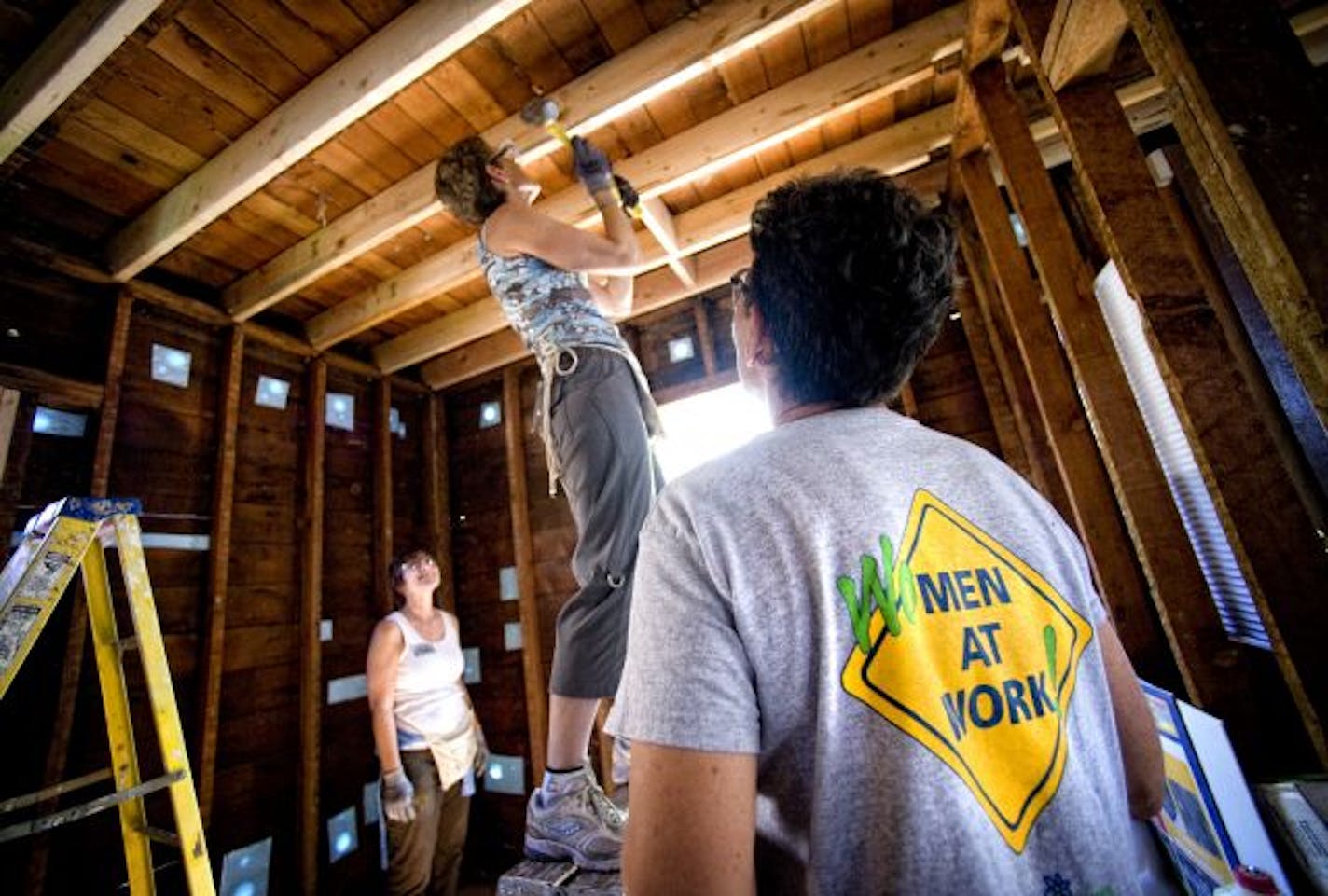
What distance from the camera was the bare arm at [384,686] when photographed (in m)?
3.17

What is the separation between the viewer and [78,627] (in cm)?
271

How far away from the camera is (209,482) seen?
11.4 ft

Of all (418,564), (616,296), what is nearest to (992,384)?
(616,296)

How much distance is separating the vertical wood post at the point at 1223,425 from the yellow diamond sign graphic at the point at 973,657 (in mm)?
867

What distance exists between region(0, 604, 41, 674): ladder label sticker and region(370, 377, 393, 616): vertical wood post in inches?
102

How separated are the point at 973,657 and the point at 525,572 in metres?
4.02

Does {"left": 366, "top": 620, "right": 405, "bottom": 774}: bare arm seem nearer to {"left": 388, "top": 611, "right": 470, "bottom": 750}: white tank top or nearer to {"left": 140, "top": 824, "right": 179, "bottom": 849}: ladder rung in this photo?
{"left": 388, "top": 611, "right": 470, "bottom": 750}: white tank top

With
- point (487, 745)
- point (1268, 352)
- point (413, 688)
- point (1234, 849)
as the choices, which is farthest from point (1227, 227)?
point (487, 745)

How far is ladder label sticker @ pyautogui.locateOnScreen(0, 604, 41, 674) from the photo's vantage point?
1.55m

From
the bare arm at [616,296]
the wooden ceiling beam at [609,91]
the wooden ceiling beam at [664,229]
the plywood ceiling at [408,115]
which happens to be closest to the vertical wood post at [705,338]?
the wooden ceiling beam at [664,229]

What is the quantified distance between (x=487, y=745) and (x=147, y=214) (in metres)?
4.04

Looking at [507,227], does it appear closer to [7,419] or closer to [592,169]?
[592,169]

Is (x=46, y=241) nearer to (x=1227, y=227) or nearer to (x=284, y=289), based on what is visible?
(x=284, y=289)

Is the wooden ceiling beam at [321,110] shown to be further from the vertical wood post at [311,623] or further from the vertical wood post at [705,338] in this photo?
the vertical wood post at [705,338]
